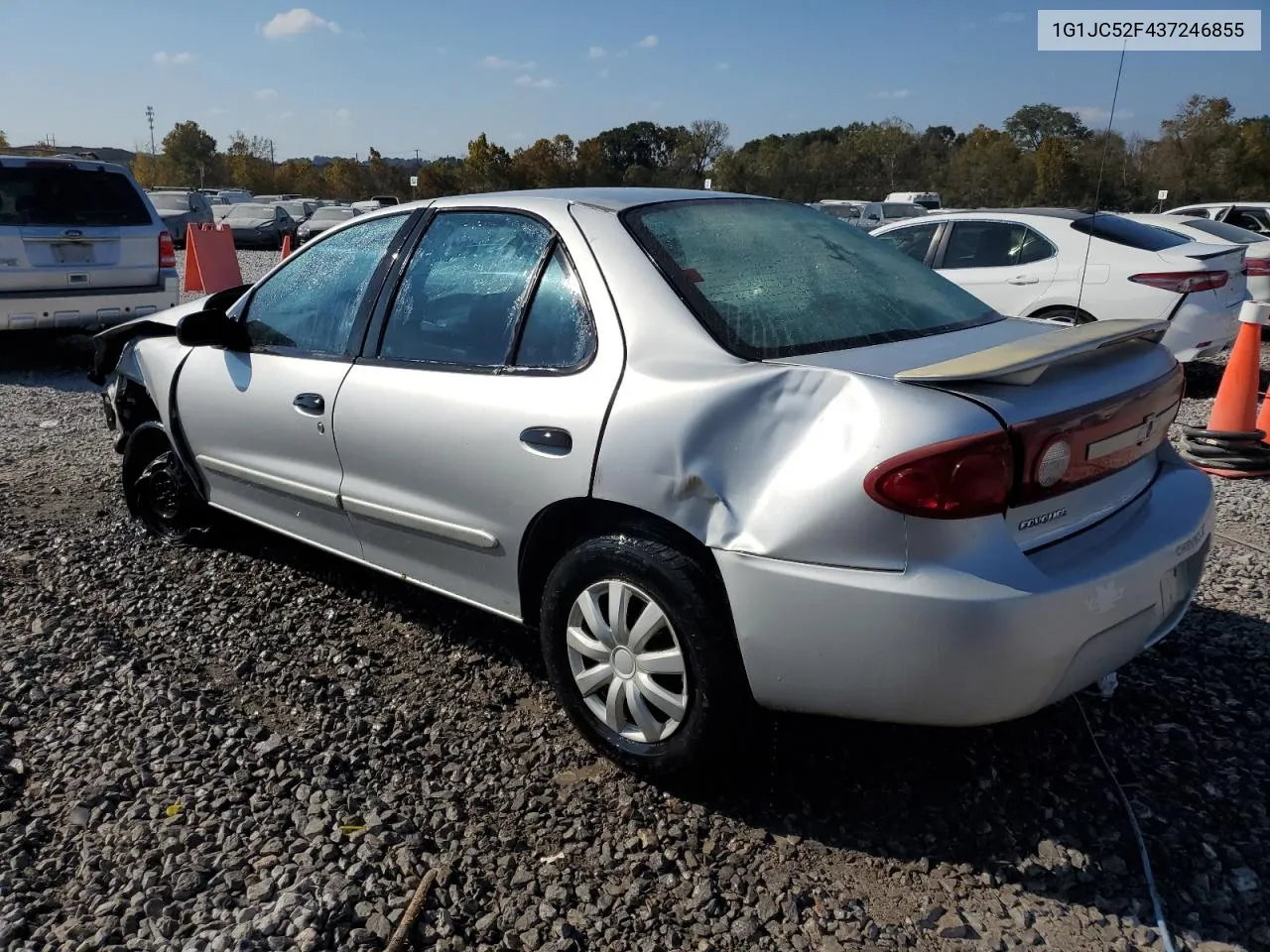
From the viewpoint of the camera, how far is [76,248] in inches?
343

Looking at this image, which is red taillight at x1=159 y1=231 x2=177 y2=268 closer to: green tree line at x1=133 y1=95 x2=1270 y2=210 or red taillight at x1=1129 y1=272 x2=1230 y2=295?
red taillight at x1=1129 y1=272 x2=1230 y2=295

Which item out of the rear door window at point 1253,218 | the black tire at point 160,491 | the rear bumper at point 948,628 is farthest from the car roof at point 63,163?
the rear door window at point 1253,218

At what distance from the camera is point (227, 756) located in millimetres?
→ 2963

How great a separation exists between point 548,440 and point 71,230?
25.2 feet

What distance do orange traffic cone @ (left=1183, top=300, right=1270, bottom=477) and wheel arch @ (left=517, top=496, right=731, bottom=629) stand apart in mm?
4362

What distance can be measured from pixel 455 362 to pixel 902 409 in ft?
4.82

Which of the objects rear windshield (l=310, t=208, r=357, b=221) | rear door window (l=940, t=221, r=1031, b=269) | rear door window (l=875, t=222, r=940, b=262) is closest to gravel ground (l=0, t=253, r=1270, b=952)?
rear door window (l=940, t=221, r=1031, b=269)

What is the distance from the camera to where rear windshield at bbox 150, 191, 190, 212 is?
25875mm

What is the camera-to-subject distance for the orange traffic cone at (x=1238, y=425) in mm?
5602

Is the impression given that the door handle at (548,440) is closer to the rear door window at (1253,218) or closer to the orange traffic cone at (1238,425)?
the orange traffic cone at (1238,425)

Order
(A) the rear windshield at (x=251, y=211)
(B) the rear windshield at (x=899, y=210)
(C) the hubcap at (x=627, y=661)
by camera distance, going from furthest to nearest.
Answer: (A) the rear windshield at (x=251, y=211) → (B) the rear windshield at (x=899, y=210) → (C) the hubcap at (x=627, y=661)

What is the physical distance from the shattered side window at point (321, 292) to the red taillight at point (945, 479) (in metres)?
2.11

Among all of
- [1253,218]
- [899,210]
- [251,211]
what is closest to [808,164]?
[899,210]

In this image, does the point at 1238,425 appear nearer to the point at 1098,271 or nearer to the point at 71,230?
the point at 1098,271
